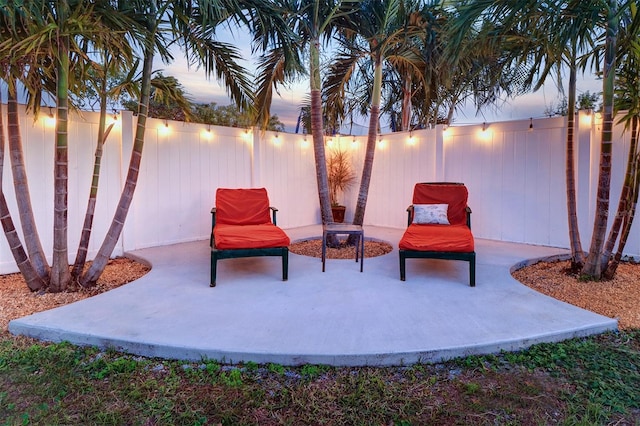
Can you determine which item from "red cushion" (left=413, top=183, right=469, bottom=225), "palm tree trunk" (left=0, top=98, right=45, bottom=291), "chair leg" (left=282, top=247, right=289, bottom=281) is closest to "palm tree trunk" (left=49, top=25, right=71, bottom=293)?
"palm tree trunk" (left=0, top=98, right=45, bottom=291)

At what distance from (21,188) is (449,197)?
5.20 m

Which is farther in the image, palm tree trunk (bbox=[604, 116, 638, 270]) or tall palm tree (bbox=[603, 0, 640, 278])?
palm tree trunk (bbox=[604, 116, 638, 270])

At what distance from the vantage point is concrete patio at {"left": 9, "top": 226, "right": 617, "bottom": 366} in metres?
2.46

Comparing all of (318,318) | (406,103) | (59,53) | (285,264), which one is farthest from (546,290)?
(406,103)

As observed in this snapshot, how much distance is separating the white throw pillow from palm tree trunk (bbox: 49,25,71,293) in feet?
13.9

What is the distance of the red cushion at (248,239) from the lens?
3.98 m

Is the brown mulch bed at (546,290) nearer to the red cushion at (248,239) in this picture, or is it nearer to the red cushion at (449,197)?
the red cushion at (449,197)

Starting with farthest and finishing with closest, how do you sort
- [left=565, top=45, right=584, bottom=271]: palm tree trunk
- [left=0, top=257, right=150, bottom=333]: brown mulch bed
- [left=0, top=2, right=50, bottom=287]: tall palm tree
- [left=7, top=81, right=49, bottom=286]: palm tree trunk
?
[left=565, top=45, right=584, bottom=271]: palm tree trunk
[left=7, top=81, right=49, bottom=286]: palm tree trunk
[left=0, top=257, right=150, bottom=333]: brown mulch bed
[left=0, top=2, right=50, bottom=287]: tall palm tree

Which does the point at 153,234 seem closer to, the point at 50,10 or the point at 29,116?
the point at 29,116

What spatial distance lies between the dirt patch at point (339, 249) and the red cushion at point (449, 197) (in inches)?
39.2

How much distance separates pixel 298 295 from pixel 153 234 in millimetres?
3438

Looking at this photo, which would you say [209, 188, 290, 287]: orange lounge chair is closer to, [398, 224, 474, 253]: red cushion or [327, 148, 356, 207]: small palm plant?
[398, 224, 474, 253]: red cushion

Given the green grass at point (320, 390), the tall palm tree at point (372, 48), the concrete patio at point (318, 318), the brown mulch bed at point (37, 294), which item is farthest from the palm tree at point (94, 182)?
the tall palm tree at point (372, 48)

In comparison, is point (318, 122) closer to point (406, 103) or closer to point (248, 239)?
point (248, 239)
